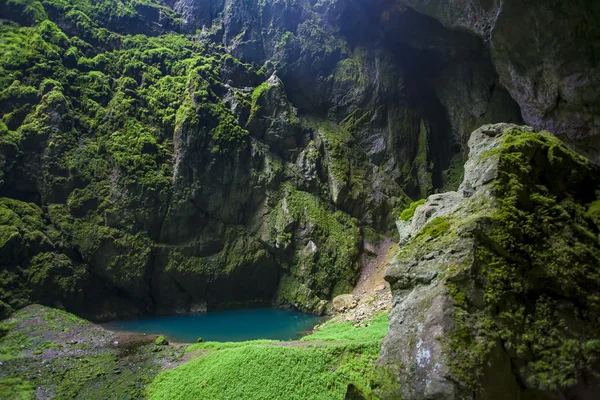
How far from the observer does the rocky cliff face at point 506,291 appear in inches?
183

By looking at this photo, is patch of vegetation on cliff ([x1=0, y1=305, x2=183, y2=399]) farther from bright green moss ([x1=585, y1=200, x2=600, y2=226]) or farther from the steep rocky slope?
bright green moss ([x1=585, y1=200, x2=600, y2=226])

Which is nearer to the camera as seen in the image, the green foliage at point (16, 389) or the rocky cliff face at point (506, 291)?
the rocky cliff face at point (506, 291)

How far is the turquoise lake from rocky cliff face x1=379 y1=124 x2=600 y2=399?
42.7 ft

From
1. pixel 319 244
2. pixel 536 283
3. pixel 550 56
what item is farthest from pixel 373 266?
pixel 536 283

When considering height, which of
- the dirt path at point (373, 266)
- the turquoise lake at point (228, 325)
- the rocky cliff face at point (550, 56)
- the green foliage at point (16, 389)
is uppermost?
the rocky cliff face at point (550, 56)

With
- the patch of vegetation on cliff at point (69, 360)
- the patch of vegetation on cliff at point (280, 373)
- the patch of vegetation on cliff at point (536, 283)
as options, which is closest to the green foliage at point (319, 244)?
the patch of vegetation on cliff at point (69, 360)

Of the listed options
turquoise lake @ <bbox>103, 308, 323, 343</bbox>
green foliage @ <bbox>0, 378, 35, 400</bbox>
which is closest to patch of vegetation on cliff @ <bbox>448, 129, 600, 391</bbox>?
green foliage @ <bbox>0, 378, 35, 400</bbox>

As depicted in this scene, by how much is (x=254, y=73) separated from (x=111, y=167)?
14374mm

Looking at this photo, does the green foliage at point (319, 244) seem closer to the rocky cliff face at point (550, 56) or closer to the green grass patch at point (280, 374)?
the green grass patch at point (280, 374)

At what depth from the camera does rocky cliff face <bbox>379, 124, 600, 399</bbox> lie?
464cm

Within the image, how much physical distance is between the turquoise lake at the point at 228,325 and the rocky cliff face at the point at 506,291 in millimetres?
13029

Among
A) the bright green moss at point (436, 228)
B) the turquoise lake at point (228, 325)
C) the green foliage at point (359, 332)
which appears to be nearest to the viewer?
the bright green moss at point (436, 228)

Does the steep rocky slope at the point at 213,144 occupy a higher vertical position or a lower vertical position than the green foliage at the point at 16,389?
higher

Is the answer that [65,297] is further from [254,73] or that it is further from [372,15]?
[372,15]
